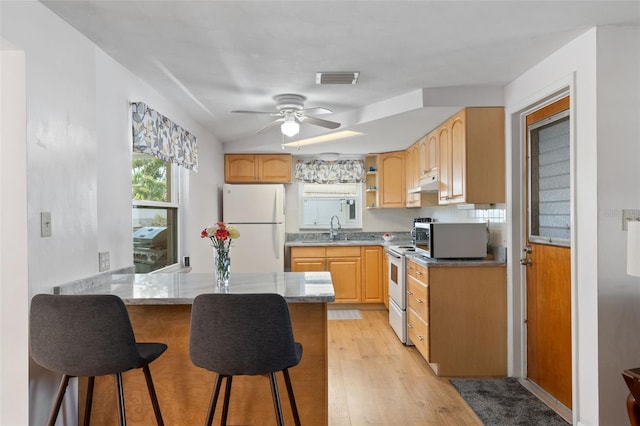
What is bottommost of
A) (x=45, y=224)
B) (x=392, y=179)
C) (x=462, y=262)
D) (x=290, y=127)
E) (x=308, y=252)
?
(x=308, y=252)

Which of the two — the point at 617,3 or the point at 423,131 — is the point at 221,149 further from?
the point at 617,3

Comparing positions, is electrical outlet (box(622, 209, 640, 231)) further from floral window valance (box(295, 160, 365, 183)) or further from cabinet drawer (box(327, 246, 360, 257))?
floral window valance (box(295, 160, 365, 183))

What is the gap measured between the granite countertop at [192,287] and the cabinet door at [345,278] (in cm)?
276

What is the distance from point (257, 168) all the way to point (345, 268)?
174 centimetres

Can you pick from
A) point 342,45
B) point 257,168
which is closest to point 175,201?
point 257,168

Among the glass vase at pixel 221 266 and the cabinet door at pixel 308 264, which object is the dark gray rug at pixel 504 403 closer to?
the glass vase at pixel 221 266

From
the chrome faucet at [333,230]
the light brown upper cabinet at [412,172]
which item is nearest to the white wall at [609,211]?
the light brown upper cabinet at [412,172]

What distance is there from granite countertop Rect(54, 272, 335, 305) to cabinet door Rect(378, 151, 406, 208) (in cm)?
310

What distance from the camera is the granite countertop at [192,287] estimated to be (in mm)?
2041

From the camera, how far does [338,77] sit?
2.98 meters

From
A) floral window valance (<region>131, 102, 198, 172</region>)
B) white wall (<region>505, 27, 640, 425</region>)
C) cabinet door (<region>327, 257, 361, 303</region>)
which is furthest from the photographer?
cabinet door (<region>327, 257, 361, 303</region>)

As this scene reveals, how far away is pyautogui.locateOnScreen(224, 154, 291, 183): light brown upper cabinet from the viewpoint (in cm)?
554

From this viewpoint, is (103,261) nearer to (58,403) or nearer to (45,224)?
(45,224)

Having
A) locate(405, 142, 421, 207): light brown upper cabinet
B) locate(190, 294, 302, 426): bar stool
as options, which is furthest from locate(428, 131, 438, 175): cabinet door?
locate(190, 294, 302, 426): bar stool
